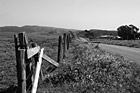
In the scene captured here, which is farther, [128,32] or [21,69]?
[128,32]

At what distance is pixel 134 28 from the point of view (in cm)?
8600

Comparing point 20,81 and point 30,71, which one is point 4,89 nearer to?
point 30,71

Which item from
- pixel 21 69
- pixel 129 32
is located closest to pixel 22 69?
pixel 21 69

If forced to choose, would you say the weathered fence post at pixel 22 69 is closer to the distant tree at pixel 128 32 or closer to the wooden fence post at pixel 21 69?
the wooden fence post at pixel 21 69

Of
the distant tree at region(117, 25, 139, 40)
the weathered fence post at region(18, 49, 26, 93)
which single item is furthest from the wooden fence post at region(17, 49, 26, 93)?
the distant tree at region(117, 25, 139, 40)

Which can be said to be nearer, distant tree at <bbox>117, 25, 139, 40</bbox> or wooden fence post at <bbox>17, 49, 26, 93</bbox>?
wooden fence post at <bbox>17, 49, 26, 93</bbox>

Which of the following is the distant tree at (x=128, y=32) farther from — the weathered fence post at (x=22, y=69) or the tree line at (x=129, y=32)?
the weathered fence post at (x=22, y=69)

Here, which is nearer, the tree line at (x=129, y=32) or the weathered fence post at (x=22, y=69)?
the weathered fence post at (x=22, y=69)

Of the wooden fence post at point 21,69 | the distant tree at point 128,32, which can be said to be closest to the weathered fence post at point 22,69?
the wooden fence post at point 21,69

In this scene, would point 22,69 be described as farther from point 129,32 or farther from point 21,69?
point 129,32

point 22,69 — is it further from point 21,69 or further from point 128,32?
point 128,32

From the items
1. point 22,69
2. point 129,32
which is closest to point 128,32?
point 129,32

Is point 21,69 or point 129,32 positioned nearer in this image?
point 21,69

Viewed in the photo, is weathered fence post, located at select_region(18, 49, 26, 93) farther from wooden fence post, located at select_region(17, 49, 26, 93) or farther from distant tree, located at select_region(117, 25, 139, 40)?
distant tree, located at select_region(117, 25, 139, 40)
